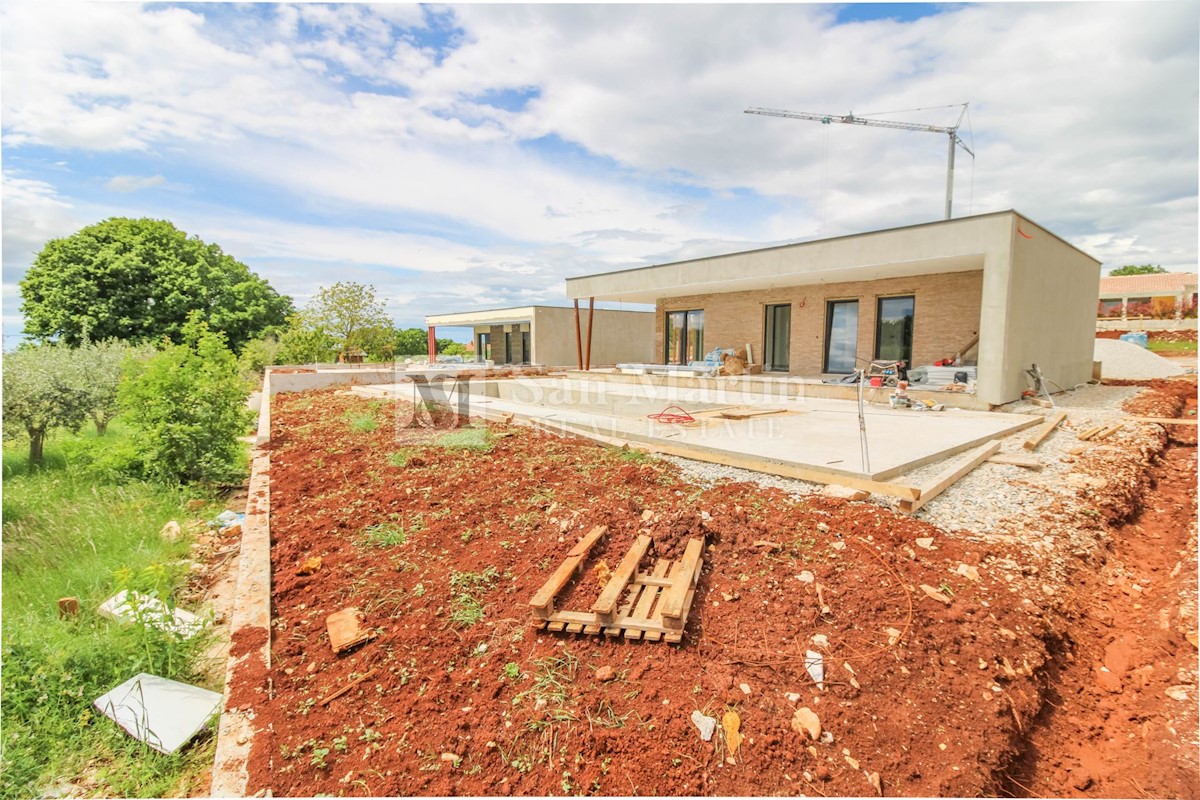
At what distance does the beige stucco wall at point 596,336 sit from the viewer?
24.5m

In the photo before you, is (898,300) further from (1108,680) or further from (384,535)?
(384,535)

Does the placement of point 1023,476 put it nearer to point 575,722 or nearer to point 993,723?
point 993,723

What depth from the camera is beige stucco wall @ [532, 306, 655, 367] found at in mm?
24531

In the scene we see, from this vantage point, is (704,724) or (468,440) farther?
(468,440)

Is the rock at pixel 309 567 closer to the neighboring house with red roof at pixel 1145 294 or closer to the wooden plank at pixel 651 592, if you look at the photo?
the wooden plank at pixel 651 592

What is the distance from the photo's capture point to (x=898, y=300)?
1281 centimetres

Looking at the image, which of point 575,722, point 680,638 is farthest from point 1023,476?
point 575,722

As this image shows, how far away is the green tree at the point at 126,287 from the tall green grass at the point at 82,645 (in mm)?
20455

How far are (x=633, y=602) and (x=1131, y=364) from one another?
2385 centimetres

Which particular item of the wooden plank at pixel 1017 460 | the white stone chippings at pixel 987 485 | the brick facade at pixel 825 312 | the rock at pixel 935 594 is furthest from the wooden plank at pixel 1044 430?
the rock at pixel 935 594

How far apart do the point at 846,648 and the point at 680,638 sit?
890 mm

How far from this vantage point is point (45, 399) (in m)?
7.90

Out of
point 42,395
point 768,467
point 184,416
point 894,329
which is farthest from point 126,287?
point 894,329

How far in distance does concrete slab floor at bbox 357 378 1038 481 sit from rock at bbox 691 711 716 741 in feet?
10.8
